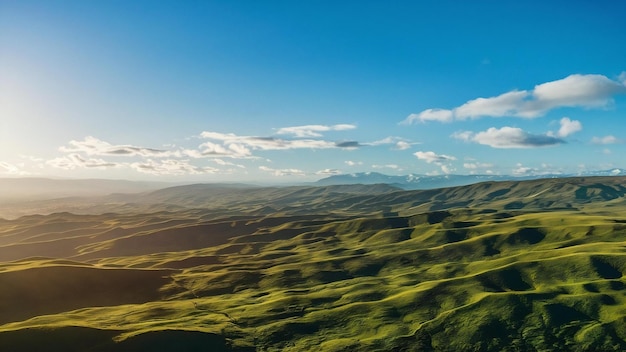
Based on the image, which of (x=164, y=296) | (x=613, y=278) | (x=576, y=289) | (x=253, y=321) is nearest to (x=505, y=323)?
(x=576, y=289)

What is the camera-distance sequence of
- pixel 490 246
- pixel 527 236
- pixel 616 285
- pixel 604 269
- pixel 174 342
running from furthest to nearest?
pixel 527 236
pixel 490 246
pixel 604 269
pixel 616 285
pixel 174 342

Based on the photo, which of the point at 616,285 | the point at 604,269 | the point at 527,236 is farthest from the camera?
the point at 527,236

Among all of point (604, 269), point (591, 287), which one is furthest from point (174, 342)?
point (604, 269)

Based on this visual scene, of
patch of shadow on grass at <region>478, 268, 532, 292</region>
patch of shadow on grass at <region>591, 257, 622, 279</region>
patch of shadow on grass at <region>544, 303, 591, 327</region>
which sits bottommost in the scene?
patch of shadow on grass at <region>544, 303, 591, 327</region>

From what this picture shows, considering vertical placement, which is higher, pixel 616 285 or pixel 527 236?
pixel 527 236

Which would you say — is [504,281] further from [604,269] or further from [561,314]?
[604,269]

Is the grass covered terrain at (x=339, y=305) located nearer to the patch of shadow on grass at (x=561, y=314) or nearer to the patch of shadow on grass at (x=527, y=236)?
the patch of shadow on grass at (x=561, y=314)

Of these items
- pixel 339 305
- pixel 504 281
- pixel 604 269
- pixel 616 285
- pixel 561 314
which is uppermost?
pixel 604 269

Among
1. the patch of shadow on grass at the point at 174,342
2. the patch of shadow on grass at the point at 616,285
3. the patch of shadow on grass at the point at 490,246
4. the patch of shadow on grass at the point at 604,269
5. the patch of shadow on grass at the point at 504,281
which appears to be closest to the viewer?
the patch of shadow on grass at the point at 174,342

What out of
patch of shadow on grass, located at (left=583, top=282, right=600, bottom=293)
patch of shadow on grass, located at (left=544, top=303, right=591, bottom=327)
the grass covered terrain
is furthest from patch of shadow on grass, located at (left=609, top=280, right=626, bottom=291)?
patch of shadow on grass, located at (left=544, top=303, right=591, bottom=327)

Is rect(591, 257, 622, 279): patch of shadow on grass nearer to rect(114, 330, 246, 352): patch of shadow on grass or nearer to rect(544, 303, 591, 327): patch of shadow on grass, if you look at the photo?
rect(544, 303, 591, 327): patch of shadow on grass

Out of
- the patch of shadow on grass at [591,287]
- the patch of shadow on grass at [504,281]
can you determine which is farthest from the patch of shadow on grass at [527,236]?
the patch of shadow on grass at [591,287]

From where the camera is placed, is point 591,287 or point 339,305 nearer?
point 591,287
